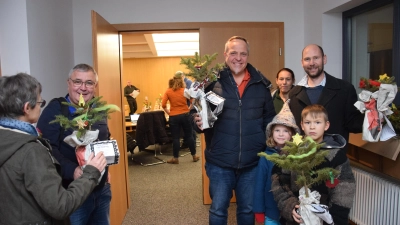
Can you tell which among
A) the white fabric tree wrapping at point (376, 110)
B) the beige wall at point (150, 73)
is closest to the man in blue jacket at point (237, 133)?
the white fabric tree wrapping at point (376, 110)

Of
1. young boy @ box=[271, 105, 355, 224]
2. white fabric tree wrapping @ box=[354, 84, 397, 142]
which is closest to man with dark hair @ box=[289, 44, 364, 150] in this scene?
white fabric tree wrapping @ box=[354, 84, 397, 142]

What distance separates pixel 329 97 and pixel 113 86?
1.86m

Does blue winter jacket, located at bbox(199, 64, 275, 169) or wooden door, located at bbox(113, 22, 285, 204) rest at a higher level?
wooden door, located at bbox(113, 22, 285, 204)

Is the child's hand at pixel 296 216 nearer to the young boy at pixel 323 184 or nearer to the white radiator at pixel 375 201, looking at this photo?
the young boy at pixel 323 184

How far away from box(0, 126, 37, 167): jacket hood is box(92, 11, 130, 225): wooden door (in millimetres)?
1348

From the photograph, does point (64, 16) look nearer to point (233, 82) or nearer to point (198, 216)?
point (233, 82)

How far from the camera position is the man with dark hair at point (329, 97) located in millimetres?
1940

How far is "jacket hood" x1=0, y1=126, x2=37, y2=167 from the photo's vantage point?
1021 mm

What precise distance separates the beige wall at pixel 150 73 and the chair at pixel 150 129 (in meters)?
4.82

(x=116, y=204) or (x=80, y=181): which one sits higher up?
(x=80, y=181)

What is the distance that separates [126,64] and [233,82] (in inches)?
332

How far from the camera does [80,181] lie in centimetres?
118

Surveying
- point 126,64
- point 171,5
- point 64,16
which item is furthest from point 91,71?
point 126,64

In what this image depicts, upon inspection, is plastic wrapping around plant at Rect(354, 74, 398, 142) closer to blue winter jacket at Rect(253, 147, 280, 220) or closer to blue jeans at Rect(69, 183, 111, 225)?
blue winter jacket at Rect(253, 147, 280, 220)
